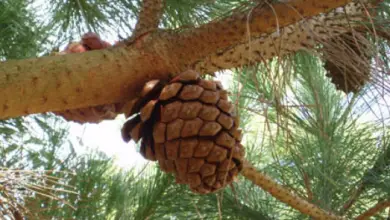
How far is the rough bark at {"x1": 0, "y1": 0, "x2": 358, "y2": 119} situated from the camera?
27.3 inches

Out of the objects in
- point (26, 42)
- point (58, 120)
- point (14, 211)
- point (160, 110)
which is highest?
point (26, 42)

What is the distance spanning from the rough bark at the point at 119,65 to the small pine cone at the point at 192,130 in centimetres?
4

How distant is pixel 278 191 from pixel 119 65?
→ 45 cm

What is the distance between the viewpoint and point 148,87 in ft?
2.44

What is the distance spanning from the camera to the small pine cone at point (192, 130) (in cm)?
72

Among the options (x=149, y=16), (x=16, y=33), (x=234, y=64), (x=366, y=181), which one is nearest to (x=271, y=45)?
(x=234, y=64)

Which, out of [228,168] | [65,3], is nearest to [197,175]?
[228,168]

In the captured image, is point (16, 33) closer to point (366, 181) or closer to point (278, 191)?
point (278, 191)

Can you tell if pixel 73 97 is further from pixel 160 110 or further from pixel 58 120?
pixel 58 120

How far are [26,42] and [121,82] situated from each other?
2.52 feet

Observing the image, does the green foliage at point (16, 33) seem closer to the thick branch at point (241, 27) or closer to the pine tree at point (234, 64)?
the pine tree at point (234, 64)

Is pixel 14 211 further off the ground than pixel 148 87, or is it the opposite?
pixel 148 87

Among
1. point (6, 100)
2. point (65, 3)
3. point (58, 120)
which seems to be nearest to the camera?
point (6, 100)

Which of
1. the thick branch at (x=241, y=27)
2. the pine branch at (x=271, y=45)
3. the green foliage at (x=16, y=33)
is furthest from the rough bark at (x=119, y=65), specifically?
the green foliage at (x=16, y=33)
